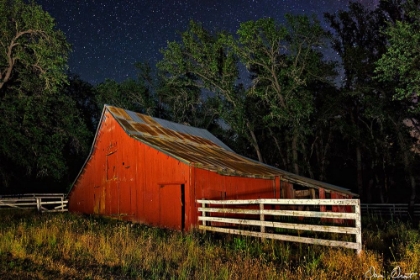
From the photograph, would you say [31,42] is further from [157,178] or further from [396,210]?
[396,210]

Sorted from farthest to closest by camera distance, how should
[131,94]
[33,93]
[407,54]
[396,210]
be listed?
[131,94], [396,210], [33,93], [407,54]

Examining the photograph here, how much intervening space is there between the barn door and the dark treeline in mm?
12331

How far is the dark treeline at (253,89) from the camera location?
23859 mm

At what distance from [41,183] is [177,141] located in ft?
85.0

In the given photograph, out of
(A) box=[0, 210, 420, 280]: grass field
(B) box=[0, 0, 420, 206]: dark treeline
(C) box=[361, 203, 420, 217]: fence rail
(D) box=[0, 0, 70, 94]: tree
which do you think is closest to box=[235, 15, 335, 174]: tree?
(B) box=[0, 0, 420, 206]: dark treeline

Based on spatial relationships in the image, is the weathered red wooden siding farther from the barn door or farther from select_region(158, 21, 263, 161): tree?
select_region(158, 21, 263, 161): tree

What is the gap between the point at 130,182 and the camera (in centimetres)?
1780

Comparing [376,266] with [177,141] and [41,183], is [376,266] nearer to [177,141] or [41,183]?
[177,141]

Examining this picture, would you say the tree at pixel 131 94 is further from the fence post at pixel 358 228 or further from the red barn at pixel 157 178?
the fence post at pixel 358 228

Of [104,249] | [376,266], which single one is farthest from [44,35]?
[376,266]

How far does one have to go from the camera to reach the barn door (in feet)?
49.8

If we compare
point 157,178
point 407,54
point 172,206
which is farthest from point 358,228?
point 407,54

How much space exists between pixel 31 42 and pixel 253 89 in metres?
16.7

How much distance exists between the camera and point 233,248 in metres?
9.74
